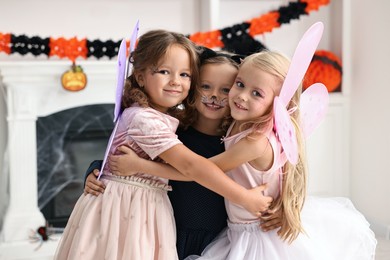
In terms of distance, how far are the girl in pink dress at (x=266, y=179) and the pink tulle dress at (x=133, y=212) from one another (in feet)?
0.25

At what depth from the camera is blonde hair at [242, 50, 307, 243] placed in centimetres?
137

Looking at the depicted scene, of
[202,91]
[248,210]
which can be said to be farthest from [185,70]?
[248,210]

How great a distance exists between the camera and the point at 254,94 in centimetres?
136

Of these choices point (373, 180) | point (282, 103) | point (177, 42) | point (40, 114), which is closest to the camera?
point (282, 103)

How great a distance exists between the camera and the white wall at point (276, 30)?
3268 mm

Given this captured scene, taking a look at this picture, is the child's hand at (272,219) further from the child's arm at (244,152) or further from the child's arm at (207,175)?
the child's arm at (244,152)

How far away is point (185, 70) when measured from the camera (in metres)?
1.45

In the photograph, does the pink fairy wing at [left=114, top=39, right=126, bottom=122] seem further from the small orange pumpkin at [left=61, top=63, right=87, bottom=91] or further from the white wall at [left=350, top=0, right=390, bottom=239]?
the white wall at [left=350, top=0, right=390, bottom=239]

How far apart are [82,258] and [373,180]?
260 cm

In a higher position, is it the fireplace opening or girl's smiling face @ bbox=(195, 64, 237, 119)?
girl's smiling face @ bbox=(195, 64, 237, 119)

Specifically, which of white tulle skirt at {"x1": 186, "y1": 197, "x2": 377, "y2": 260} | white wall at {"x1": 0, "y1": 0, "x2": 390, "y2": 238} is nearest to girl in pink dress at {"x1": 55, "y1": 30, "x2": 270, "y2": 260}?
white tulle skirt at {"x1": 186, "y1": 197, "x2": 377, "y2": 260}

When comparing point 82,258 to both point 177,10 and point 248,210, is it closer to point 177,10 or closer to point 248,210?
point 248,210

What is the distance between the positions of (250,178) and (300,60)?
0.37 m

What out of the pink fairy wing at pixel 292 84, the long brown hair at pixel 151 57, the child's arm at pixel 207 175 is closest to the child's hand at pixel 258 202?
the child's arm at pixel 207 175
